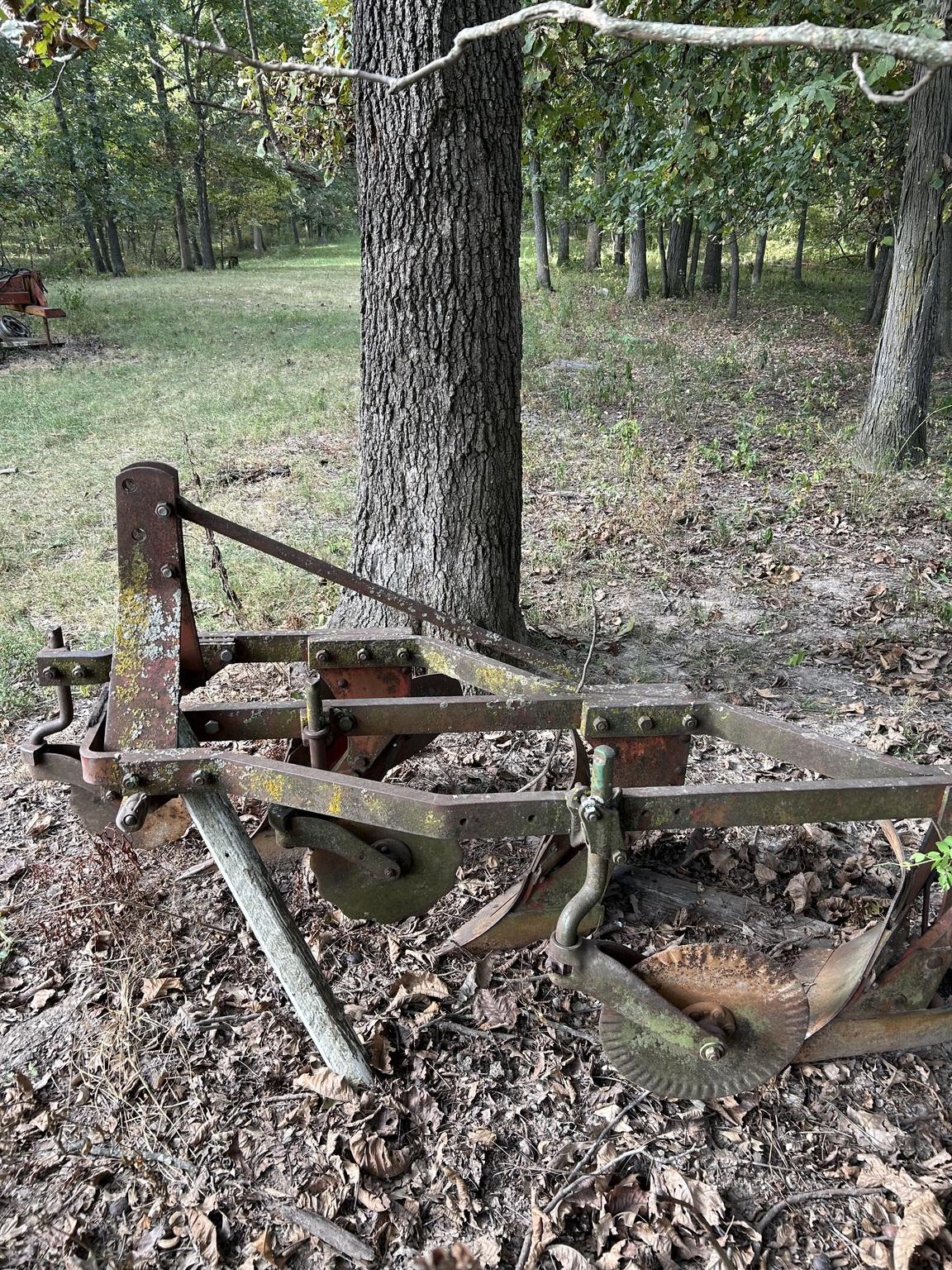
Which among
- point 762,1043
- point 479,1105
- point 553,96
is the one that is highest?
point 553,96

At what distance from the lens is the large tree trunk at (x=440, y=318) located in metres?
3.31

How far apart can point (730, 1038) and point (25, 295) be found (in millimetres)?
16911

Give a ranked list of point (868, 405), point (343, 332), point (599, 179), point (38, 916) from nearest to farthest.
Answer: point (38, 916) < point (868, 405) < point (343, 332) < point (599, 179)

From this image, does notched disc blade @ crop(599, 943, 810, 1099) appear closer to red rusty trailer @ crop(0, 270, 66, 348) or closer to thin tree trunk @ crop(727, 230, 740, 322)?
red rusty trailer @ crop(0, 270, 66, 348)

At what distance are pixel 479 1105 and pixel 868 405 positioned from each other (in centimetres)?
760

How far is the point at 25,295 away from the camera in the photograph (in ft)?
49.0

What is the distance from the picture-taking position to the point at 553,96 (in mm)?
5148

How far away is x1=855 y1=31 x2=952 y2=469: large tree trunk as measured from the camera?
7.09m

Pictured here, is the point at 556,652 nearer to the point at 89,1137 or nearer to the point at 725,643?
the point at 725,643

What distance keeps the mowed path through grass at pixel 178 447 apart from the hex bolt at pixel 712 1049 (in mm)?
3374

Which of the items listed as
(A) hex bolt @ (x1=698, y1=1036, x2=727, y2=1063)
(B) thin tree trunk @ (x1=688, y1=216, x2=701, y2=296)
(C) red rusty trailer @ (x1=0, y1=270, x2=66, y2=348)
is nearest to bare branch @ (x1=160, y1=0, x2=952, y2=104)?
(A) hex bolt @ (x1=698, y1=1036, x2=727, y2=1063)

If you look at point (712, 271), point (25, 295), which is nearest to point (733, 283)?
point (712, 271)

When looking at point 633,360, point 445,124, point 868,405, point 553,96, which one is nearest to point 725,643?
point 445,124

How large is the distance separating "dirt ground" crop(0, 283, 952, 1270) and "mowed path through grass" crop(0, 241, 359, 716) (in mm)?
1643
